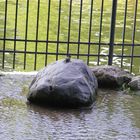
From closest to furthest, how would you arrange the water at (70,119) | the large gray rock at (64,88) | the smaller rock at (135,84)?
the water at (70,119), the large gray rock at (64,88), the smaller rock at (135,84)

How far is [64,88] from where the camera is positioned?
22.9ft

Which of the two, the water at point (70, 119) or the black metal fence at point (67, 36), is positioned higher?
the black metal fence at point (67, 36)

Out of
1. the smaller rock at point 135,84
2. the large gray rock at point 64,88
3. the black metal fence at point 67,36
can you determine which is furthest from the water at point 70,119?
the black metal fence at point 67,36

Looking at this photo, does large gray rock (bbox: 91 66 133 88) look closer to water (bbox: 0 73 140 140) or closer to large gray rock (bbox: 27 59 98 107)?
water (bbox: 0 73 140 140)

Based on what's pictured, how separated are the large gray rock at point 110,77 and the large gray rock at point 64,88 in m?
0.76

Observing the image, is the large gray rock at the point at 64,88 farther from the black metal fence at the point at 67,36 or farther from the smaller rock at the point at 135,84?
the black metal fence at the point at 67,36

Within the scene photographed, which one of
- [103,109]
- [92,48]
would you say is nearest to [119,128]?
[103,109]

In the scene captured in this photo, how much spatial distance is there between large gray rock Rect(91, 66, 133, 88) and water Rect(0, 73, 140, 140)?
34 centimetres

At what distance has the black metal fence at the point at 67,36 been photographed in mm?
9445

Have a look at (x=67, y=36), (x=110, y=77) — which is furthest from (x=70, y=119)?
(x=67, y=36)

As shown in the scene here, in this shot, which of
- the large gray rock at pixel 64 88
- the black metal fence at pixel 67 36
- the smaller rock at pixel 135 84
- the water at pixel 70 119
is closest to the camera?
the water at pixel 70 119

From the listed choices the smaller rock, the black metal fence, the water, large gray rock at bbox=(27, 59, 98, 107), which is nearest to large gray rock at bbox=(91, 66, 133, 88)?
the smaller rock

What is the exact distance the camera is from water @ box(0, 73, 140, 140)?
6070 millimetres

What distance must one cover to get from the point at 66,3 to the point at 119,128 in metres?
14.2
